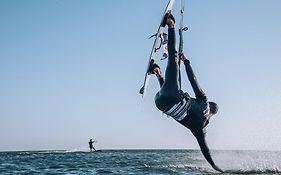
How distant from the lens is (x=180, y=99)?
655cm

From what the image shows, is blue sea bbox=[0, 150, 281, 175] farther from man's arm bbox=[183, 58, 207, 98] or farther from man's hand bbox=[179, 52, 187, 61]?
man's hand bbox=[179, 52, 187, 61]

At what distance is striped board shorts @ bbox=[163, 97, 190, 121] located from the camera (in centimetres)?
667

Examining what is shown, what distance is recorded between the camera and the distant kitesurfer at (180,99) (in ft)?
20.7

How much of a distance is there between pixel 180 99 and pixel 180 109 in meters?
0.30

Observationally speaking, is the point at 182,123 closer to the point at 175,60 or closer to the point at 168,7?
the point at 175,60

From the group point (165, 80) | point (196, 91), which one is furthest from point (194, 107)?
point (165, 80)

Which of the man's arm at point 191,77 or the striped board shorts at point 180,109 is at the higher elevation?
the man's arm at point 191,77

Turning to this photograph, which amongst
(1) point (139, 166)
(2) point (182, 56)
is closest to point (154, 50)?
(2) point (182, 56)

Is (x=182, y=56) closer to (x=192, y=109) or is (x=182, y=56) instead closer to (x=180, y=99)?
(x=180, y=99)

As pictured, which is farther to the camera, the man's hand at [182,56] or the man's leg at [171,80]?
the man's hand at [182,56]

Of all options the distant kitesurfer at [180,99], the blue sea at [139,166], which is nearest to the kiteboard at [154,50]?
the distant kitesurfer at [180,99]

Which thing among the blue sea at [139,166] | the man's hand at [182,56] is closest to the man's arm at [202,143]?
the man's hand at [182,56]

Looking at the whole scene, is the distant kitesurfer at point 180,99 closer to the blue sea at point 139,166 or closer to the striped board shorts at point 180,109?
the striped board shorts at point 180,109

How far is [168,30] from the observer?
6.27 metres
